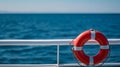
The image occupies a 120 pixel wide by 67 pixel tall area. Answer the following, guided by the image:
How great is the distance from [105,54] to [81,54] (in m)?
0.32

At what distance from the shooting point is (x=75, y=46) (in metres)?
2.87

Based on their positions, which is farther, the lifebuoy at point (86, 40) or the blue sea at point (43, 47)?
the blue sea at point (43, 47)

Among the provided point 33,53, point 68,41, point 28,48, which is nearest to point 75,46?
point 68,41

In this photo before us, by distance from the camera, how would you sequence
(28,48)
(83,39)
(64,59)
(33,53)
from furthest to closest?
1. (28,48)
2. (33,53)
3. (64,59)
4. (83,39)

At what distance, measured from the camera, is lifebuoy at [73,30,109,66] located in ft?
9.36

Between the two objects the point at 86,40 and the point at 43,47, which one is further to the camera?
the point at 43,47

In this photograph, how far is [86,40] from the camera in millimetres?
2867

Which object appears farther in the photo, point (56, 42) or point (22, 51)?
point (22, 51)

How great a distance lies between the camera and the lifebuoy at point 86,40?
9.36ft

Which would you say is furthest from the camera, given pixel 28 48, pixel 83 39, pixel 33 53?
pixel 28 48

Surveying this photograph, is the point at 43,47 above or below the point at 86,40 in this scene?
below

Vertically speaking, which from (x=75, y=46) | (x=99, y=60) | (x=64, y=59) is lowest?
(x=64, y=59)

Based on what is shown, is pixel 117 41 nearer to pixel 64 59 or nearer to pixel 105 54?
pixel 105 54

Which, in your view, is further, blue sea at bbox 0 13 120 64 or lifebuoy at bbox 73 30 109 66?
blue sea at bbox 0 13 120 64
